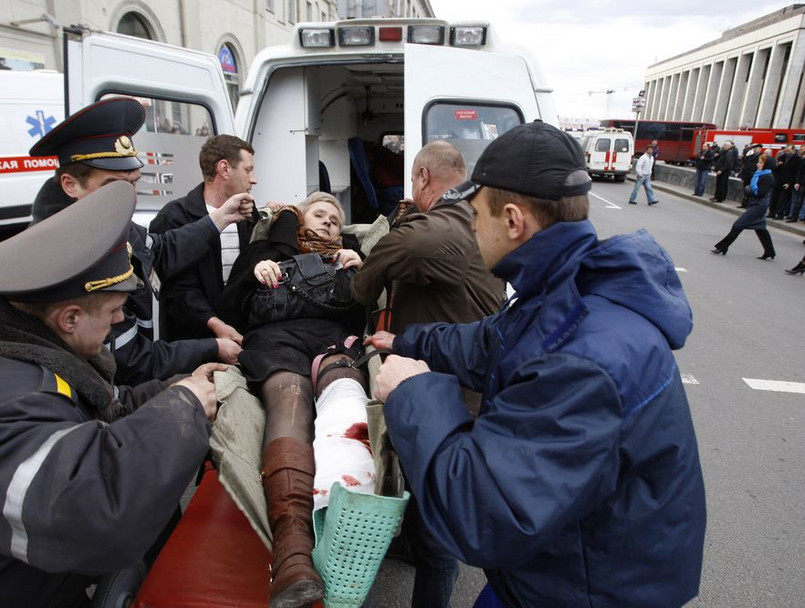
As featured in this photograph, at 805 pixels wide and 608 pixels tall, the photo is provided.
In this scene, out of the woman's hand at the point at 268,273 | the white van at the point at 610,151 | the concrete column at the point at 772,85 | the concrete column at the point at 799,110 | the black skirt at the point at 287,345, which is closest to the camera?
the black skirt at the point at 287,345

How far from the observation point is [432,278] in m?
2.36

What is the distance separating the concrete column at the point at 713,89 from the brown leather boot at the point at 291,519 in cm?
6461

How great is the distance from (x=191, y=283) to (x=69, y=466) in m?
2.12

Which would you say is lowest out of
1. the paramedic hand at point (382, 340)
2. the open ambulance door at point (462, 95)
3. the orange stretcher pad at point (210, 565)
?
the orange stretcher pad at point (210, 565)

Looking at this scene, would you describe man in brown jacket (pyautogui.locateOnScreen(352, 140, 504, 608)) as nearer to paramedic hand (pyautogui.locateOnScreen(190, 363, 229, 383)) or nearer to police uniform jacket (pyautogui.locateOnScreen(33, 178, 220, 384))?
paramedic hand (pyautogui.locateOnScreen(190, 363, 229, 383))

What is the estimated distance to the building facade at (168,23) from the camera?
10586mm

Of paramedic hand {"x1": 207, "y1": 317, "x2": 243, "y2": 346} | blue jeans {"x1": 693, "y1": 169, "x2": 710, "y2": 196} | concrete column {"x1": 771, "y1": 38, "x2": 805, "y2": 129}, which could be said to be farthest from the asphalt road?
concrete column {"x1": 771, "y1": 38, "x2": 805, "y2": 129}

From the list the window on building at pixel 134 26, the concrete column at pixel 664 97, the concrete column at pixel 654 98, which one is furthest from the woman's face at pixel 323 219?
the concrete column at pixel 654 98

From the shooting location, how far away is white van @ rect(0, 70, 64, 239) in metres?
6.75

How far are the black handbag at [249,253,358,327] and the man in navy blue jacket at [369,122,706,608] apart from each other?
1.43m

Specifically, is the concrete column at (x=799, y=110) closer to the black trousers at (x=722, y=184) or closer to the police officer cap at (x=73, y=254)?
the black trousers at (x=722, y=184)

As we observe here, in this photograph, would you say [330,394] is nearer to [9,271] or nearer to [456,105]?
[9,271]

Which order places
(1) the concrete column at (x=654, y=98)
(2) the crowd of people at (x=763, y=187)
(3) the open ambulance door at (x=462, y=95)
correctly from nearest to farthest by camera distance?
(3) the open ambulance door at (x=462, y=95) → (2) the crowd of people at (x=763, y=187) → (1) the concrete column at (x=654, y=98)

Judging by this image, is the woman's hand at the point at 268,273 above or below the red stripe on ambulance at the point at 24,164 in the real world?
below
